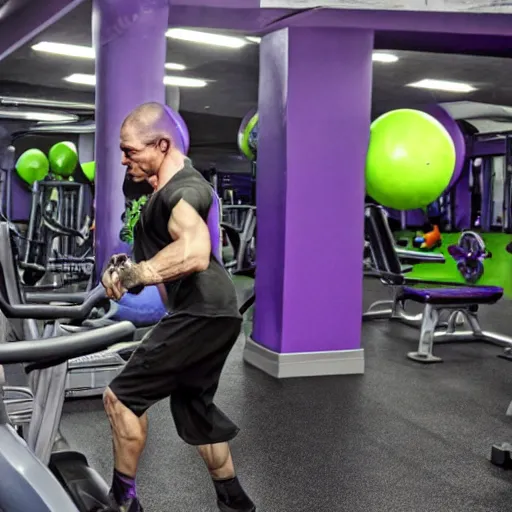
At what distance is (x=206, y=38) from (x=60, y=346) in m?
5.69

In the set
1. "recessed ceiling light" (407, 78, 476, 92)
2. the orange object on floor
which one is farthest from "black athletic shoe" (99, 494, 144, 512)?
the orange object on floor

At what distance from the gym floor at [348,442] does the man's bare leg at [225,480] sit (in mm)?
214

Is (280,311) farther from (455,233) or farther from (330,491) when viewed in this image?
(455,233)

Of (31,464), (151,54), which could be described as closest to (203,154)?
(151,54)

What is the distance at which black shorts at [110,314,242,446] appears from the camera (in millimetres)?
1974

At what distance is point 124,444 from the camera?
2008mm

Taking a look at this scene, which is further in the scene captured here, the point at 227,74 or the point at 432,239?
the point at 432,239

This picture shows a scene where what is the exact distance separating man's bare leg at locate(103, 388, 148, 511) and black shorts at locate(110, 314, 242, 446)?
0.10 feet

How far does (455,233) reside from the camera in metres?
10.2

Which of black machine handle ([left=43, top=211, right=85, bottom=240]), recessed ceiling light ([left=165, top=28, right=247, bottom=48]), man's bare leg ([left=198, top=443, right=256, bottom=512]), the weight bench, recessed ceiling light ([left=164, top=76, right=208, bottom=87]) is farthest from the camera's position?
recessed ceiling light ([left=164, top=76, right=208, bottom=87])

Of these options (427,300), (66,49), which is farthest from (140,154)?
(66,49)

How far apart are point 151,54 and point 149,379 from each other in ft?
8.05

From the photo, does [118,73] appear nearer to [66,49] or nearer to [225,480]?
[225,480]

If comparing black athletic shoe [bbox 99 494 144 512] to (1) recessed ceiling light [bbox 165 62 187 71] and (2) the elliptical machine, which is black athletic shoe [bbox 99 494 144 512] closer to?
(2) the elliptical machine
